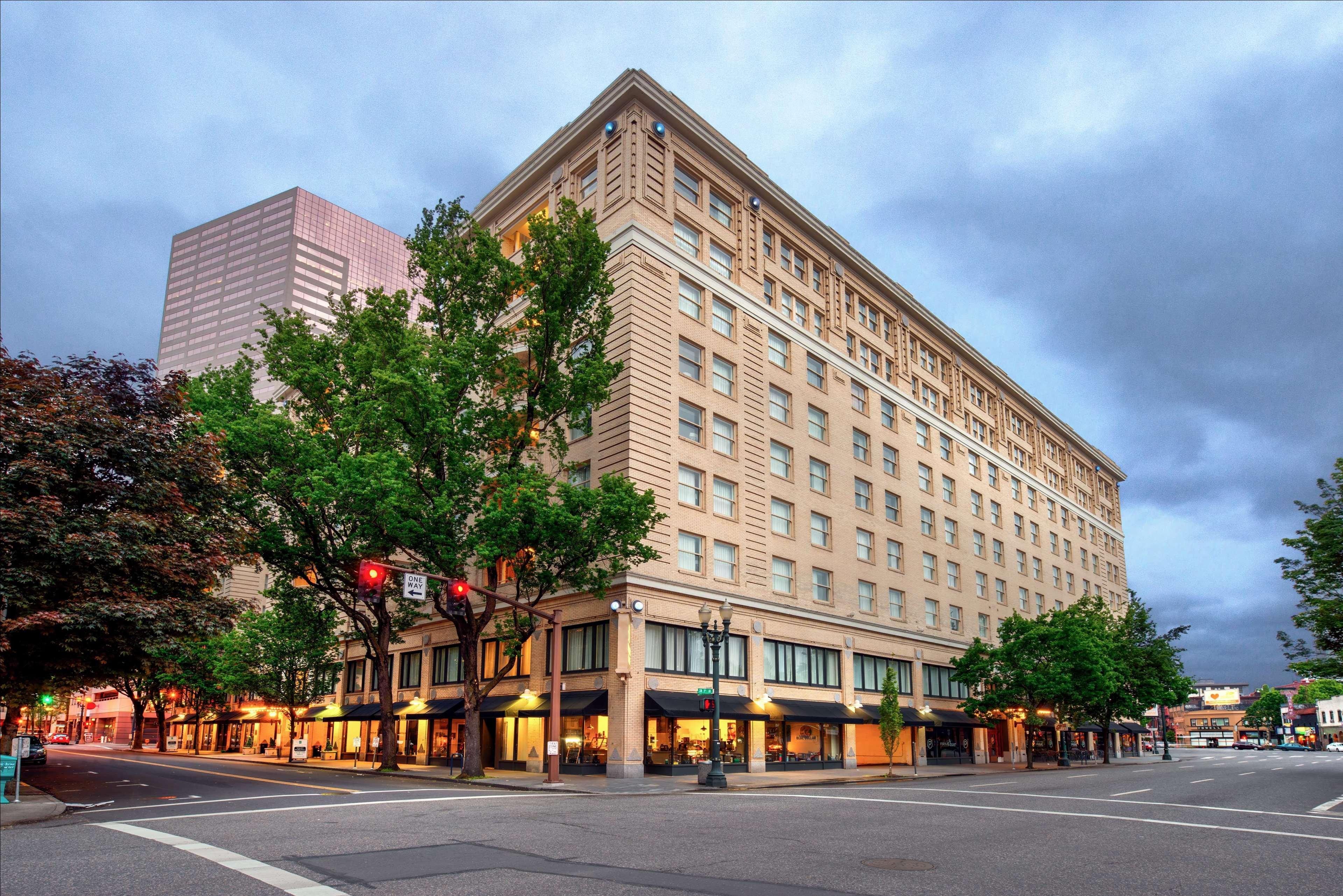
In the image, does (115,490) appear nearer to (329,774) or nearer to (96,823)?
(96,823)

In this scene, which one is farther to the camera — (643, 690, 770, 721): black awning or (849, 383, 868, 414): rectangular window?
(849, 383, 868, 414): rectangular window

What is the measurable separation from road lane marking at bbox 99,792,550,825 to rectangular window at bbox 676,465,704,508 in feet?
52.4

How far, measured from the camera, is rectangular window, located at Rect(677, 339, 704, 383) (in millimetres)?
40312

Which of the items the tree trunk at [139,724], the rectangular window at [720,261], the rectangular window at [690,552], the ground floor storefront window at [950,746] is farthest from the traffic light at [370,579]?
the tree trunk at [139,724]

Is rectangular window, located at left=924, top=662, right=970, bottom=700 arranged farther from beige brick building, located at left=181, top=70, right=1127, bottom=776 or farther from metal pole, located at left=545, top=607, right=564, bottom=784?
metal pole, located at left=545, top=607, right=564, bottom=784

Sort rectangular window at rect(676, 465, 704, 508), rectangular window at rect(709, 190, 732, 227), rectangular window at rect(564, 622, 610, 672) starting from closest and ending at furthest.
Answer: rectangular window at rect(564, 622, 610, 672)
rectangular window at rect(676, 465, 704, 508)
rectangular window at rect(709, 190, 732, 227)

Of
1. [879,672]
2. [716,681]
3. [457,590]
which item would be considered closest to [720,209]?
[716,681]

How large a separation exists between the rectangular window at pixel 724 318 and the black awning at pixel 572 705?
17.7 m

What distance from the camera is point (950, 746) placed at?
54.1m

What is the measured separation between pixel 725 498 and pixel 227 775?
22.9 m

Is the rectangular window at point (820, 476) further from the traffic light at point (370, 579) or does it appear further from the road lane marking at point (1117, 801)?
the traffic light at point (370, 579)

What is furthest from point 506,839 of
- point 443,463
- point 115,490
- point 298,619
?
point 298,619

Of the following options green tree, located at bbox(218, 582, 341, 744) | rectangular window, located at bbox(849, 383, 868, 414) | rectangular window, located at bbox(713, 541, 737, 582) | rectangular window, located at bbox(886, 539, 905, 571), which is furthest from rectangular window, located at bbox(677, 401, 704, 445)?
green tree, located at bbox(218, 582, 341, 744)

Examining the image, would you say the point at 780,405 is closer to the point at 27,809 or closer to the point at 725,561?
the point at 725,561
